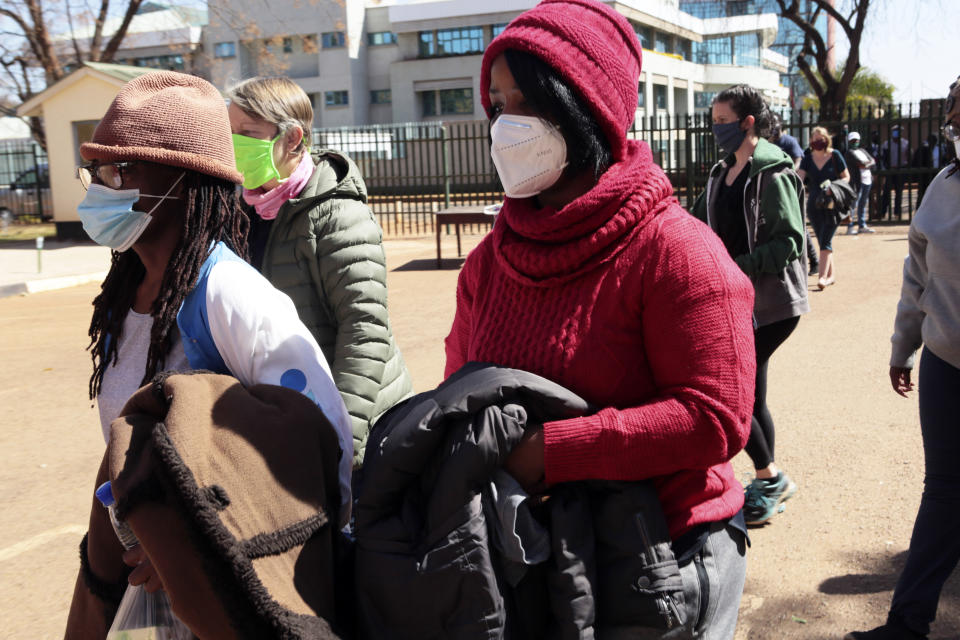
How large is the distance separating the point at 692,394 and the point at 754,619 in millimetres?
Answer: 2349

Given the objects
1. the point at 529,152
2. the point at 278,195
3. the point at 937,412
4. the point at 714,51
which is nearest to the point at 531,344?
the point at 529,152

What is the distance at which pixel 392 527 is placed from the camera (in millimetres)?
1567

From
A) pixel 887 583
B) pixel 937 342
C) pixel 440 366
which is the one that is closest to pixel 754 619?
pixel 887 583

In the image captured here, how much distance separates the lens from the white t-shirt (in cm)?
222

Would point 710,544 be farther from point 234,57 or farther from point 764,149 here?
point 234,57

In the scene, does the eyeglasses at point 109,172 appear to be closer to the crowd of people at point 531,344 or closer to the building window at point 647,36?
the crowd of people at point 531,344

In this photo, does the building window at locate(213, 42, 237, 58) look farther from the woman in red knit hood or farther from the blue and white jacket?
the woman in red knit hood

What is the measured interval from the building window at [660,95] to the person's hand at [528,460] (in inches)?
2149

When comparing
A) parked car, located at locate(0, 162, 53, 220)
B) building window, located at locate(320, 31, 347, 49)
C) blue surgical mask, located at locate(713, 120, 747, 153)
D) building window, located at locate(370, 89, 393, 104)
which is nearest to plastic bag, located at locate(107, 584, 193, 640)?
blue surgical mask, located at locate(713, 120, 747, 153)

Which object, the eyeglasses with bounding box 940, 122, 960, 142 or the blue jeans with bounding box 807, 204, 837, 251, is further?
the blue jeans with bounding box 807, 204, 837, 251

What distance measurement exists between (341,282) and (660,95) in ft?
179

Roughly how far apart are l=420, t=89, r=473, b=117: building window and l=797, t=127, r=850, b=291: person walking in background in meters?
36.4

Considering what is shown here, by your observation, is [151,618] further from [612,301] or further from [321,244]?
[321,244]

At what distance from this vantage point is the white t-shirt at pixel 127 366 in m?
2.22
